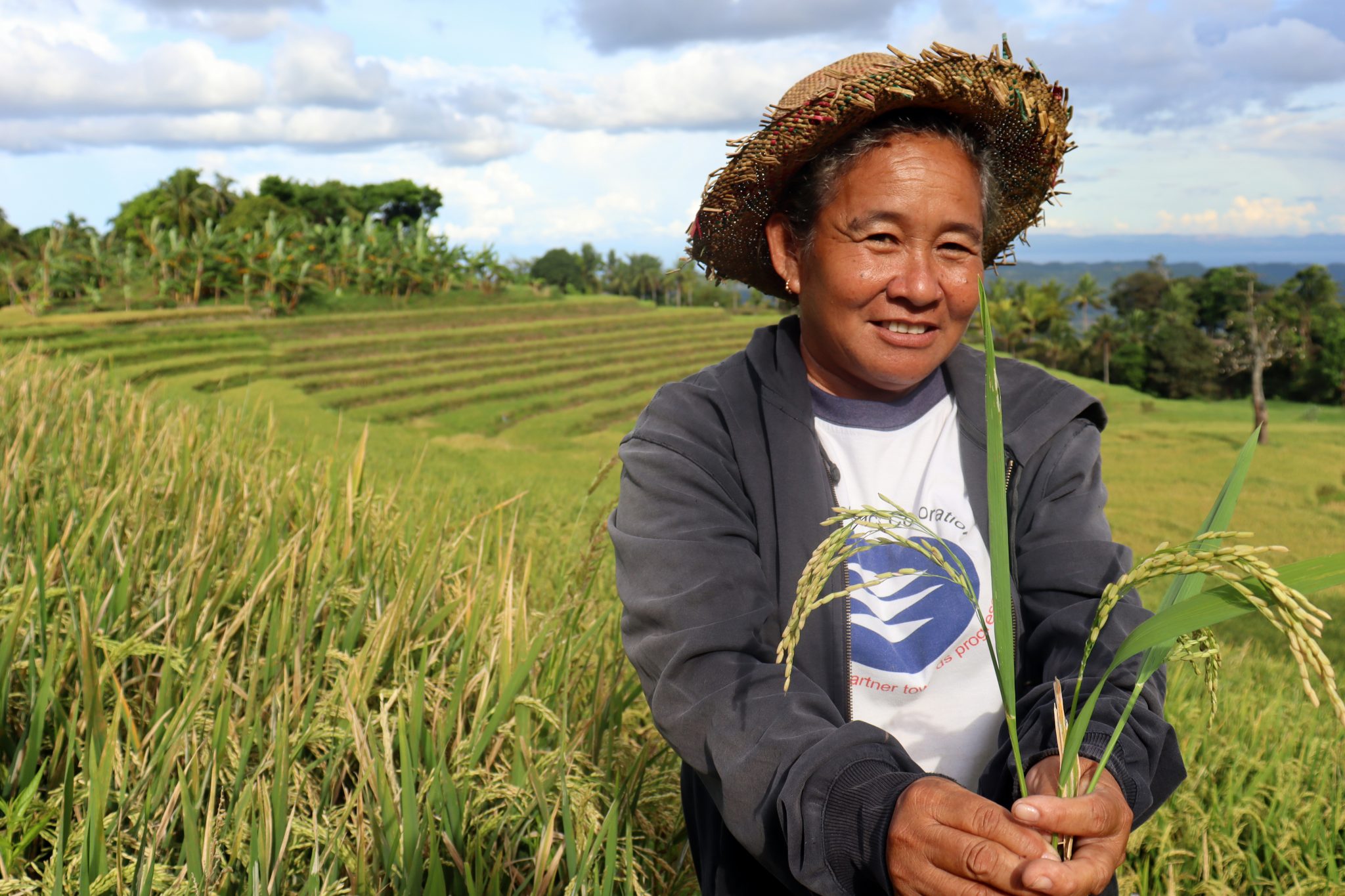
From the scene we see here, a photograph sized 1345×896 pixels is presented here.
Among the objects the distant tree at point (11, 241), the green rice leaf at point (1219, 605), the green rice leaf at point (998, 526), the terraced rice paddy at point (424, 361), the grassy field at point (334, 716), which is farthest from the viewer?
the distant tree at point (11, 241)

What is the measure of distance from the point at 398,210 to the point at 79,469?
2401 inches

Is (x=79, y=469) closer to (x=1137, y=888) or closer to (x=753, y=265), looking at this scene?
(x=753, y=265)

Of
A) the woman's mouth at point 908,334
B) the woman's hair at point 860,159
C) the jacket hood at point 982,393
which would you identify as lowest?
the jacket hood at point 982,393

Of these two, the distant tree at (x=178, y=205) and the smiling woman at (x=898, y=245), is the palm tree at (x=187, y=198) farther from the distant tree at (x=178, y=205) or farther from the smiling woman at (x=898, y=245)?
the smiling woman at (x=898, y=245)

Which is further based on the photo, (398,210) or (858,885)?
(398,210)

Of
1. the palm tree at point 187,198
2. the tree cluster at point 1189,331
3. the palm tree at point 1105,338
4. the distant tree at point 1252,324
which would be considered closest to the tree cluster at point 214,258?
the palm tree at point 187,198

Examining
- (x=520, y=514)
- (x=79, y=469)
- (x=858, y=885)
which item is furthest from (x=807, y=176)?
(x=520, y=514)

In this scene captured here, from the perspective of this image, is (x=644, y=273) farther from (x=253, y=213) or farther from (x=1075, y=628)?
(x=1075, y=628)

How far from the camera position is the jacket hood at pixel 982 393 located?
1.36 metres

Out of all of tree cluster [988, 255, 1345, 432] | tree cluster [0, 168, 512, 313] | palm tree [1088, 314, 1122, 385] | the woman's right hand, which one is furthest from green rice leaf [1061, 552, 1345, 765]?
palm tree [1088, 314, 1122, 385]

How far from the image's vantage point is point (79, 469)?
360 cm

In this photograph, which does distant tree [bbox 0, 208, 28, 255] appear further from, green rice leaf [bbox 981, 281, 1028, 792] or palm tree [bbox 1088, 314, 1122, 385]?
palm tree [bbox 1088, 314, 1122, 385]

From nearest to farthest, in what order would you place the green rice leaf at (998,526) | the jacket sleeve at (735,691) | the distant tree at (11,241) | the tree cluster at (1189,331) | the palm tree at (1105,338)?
the green rice leaf at (998,526) < the jacket sleeve at (735,691) < the distant tree at (11,241) < the tree cluster at (1189,331) < the palm tree at (1105,338)

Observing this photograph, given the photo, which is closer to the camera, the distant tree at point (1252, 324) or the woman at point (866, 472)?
the woman at point (866, 472)
